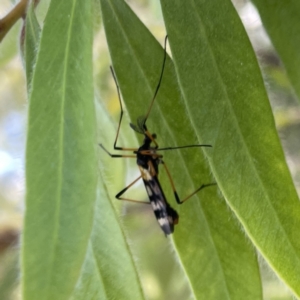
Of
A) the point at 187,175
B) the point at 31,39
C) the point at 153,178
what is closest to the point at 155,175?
the point at 153,178

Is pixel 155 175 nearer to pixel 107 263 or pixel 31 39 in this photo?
pixel 107 263

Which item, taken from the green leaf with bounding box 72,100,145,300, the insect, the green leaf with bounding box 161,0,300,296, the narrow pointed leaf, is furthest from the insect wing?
the narrow pointed leaf

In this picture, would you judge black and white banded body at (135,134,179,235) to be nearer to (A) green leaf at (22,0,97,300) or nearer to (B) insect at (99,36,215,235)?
(B) insect at (99,36,215,235)

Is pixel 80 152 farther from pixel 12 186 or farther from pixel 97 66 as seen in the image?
pixel 12 186

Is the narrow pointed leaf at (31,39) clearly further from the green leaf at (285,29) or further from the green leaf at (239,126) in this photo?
the green leaf at (285,29)

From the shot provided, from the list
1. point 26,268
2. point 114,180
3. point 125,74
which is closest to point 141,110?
point 125,74

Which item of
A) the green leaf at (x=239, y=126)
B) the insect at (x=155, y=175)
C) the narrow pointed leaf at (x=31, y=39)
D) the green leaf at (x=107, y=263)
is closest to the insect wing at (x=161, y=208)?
the insect at (x=155, y=175)
